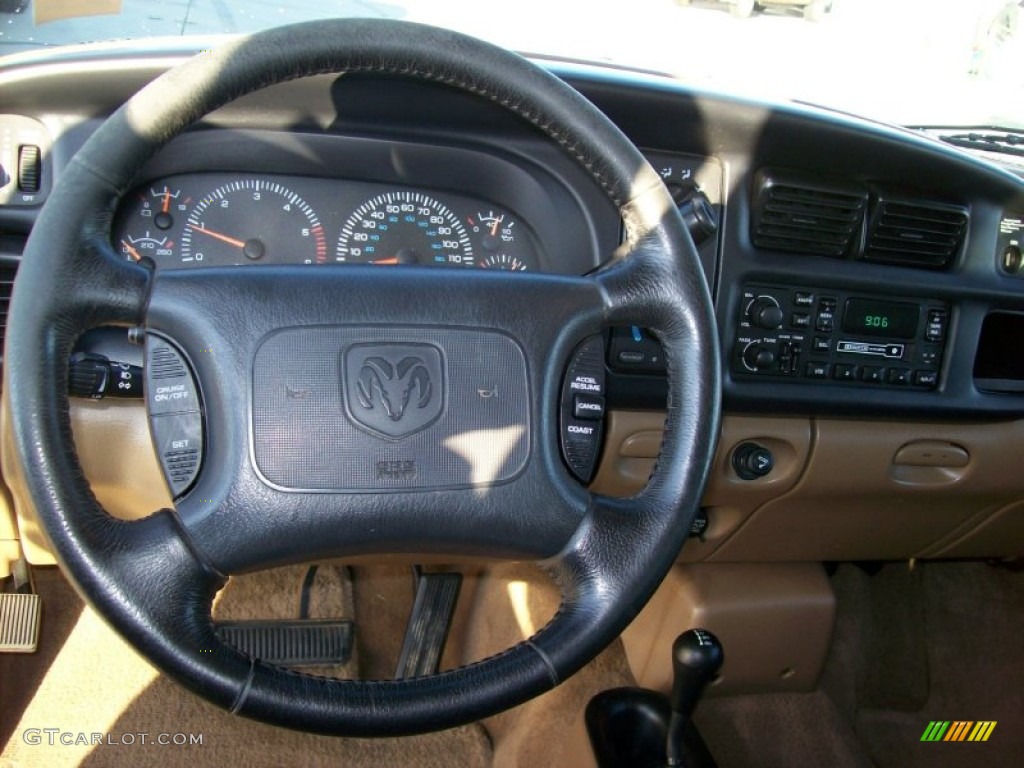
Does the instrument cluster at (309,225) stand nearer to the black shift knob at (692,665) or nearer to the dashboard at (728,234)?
the dashboard at (728,234)

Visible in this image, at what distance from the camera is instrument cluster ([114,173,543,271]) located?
148 centimetres

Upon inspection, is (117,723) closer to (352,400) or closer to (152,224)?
(152,224)

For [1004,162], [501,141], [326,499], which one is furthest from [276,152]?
[1004,162]

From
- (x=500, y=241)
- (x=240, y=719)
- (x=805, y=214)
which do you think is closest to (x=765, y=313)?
(x=805, y=214)

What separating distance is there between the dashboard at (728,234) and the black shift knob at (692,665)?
0.34 m

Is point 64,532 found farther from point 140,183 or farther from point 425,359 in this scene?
point 140,183

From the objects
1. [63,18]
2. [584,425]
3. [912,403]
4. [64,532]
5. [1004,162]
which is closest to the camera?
[64,532]

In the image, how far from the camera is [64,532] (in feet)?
3.19

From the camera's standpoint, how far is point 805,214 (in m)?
1.66

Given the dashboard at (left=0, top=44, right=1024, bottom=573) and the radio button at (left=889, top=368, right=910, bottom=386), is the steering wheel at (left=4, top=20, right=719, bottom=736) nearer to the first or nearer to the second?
the dashboard at (left=0, top=44, right=1024, bottom=573)

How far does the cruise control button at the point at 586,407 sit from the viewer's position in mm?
1252

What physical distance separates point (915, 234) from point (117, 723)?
180 cm

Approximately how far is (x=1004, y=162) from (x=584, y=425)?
1353 millimetres

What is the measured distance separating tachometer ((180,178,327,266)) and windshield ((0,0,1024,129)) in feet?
0.85
